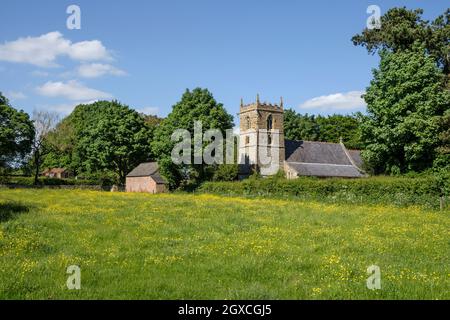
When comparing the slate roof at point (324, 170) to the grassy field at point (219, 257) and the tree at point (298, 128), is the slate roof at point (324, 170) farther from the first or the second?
the grassy field at point (219, 257)

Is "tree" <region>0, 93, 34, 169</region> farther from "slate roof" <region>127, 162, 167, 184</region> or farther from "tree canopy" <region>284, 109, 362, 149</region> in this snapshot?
"tree canopy" <region>284, 109, 362, 149</region>

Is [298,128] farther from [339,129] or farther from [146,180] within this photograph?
[146,180]

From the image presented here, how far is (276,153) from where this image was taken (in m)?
75.7

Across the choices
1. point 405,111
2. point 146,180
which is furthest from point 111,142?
point 405,111

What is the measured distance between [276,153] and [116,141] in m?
28.4

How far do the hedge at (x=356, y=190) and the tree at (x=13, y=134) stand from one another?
35179 mm

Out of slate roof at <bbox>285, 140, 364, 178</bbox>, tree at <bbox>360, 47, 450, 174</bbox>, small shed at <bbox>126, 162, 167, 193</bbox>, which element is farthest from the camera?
slate roof at <bbox>285, 140, 364, 178</bbox>

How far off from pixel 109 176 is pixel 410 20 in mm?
59967

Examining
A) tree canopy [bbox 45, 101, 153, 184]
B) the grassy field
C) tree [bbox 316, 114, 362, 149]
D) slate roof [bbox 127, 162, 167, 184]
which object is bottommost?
the grassy field

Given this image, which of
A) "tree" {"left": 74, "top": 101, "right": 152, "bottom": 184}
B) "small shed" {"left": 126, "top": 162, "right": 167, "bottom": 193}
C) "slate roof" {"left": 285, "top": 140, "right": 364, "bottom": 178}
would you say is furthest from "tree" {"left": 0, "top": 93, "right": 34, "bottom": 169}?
"slate roof" {"left": 285, "top": 140, "right": 364, "bottom": 178}

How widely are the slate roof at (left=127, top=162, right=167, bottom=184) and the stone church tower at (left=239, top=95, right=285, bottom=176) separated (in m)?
14.5

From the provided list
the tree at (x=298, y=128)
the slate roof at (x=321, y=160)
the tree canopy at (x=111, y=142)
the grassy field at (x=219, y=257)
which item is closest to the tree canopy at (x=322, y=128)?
the tree at (x=298, y=128)

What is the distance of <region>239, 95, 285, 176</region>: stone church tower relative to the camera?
2943 inches
